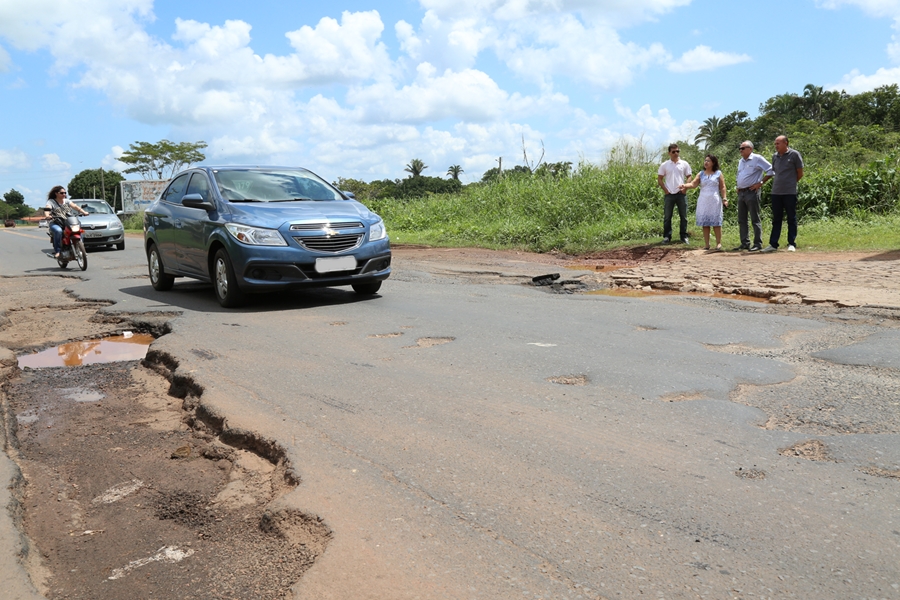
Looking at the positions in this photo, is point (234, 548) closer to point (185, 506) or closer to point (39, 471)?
point (185, 506)

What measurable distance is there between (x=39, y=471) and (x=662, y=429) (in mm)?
3088

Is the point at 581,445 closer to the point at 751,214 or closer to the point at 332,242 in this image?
the point at 332,242

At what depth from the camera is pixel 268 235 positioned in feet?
26.2

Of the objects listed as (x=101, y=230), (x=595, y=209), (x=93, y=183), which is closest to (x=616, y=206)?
(x=595, y=209)

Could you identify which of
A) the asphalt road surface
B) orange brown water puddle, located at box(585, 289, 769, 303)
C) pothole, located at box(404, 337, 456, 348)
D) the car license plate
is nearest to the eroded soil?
the asphalt road surface

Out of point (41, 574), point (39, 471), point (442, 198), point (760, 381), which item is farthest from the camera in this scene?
point (442, 198)

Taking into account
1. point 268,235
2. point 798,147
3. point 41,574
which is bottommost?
point 41,574

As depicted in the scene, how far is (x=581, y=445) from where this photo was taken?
3.71 meters

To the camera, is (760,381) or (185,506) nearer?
(185,506)

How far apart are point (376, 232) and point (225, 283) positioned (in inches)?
67.9

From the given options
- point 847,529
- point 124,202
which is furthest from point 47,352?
point 124,202

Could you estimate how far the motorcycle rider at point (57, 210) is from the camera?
1442 centimetres

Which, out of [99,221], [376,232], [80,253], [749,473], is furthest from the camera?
[99,221]

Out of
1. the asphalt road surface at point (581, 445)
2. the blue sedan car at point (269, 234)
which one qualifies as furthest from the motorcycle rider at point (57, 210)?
the asphalt road surface at point (581, 445)
